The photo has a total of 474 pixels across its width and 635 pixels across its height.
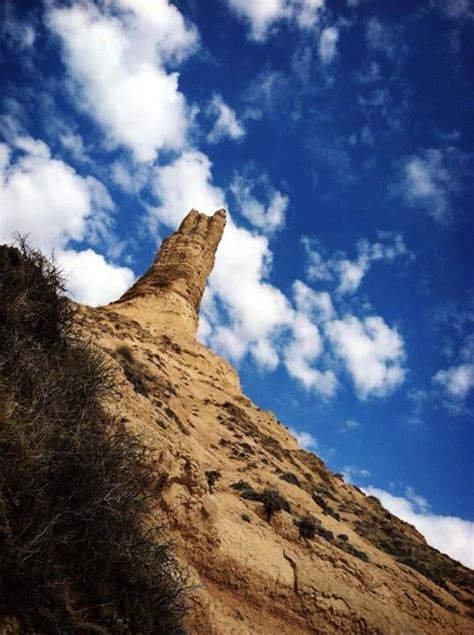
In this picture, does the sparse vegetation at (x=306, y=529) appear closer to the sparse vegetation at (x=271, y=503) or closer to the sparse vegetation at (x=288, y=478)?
the sparse vegetation at (x=271, y=503)

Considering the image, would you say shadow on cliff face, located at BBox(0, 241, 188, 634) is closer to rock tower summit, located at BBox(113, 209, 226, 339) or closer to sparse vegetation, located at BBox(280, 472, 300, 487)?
sparse vegetation, located at BBox(280, 472, 300, 487)

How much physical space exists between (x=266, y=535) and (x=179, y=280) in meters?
34.1

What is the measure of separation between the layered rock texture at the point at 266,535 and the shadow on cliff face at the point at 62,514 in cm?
171

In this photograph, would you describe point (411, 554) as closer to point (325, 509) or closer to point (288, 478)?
point (325, 509)

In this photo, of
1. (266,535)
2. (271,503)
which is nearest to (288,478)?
(271,503)

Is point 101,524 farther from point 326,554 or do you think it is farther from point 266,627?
point 326,554

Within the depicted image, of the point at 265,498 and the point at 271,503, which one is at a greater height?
the point at 265,498

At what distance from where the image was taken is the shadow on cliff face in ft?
10.4

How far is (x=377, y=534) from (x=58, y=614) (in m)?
18.8

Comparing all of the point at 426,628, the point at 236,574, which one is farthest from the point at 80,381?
the point at 426,628

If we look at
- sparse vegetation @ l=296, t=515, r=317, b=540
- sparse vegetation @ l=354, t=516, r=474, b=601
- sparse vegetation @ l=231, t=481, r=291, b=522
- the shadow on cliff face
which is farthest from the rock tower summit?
the shadow on cliff face

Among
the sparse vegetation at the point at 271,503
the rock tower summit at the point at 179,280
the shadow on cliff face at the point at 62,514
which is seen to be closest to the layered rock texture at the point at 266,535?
the sparse vegetation at the point at 271,503

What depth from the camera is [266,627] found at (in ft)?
29.9

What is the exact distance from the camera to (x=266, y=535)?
37.3 ft
